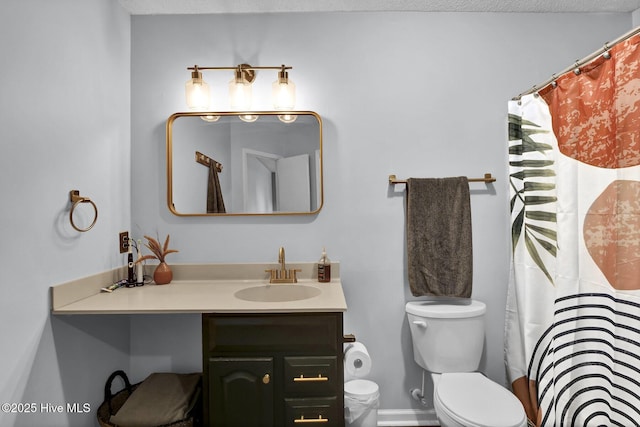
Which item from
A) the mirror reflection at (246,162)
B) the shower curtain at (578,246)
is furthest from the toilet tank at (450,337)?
the mirror reflection at (246,162)

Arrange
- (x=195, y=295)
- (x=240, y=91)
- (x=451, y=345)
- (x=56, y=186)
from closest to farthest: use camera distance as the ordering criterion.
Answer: (x=56, y=186) → (x=195, y=295) → (x=451, y=345) → (x=240, y=91)

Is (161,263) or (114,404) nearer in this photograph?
(114,404)

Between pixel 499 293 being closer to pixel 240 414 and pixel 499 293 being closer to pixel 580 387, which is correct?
pixel 580 387

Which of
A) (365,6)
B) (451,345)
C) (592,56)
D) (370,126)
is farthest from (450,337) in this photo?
(365,6)

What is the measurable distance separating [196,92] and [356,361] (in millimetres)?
1685

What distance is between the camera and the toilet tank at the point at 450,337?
186 centimetres

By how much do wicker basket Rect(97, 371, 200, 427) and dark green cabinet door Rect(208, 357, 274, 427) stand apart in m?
0.18

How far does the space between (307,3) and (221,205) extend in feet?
4.02

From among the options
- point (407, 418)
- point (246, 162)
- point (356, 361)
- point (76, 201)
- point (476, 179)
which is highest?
point (246, 162)

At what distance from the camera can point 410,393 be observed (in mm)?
2064

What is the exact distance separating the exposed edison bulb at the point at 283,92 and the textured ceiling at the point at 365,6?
16.8 inches

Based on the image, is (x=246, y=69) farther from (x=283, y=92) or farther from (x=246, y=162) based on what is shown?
(x=246, y=162)

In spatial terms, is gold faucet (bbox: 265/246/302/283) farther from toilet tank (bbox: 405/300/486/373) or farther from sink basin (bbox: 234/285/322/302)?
toilet tank (bbox: 405/300/486/373)

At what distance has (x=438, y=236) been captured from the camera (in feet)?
6.54
